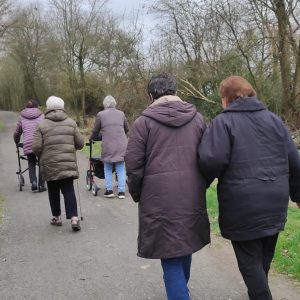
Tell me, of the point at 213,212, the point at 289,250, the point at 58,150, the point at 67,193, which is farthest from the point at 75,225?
the point at 289,250

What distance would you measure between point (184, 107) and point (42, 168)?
363cm

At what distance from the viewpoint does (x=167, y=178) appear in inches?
148

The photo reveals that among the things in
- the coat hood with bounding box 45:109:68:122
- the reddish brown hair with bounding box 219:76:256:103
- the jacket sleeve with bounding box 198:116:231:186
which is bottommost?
the jacket sleeve with bounding box 198:116:231:186

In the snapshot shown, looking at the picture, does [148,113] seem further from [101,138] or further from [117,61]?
[117,61]

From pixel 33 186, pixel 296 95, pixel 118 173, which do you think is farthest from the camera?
pixel 296 95

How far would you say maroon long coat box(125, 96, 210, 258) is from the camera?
3.76 metres

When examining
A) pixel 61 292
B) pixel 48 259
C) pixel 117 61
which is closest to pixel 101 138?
pixel 48 259

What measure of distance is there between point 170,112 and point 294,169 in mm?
1074

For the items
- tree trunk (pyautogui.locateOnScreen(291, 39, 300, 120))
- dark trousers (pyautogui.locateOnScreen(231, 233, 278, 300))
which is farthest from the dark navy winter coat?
tree trunk (pyautogui.locateOnScreen(291, 39, 300, 120))

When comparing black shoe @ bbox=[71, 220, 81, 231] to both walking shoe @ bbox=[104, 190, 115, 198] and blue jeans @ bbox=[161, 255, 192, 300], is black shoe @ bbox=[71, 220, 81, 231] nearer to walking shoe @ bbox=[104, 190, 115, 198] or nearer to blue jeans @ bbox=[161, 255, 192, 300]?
walking shoe @ bbox=[104, 190, 115, 198]

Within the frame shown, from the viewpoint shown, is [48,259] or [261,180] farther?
[48,259]

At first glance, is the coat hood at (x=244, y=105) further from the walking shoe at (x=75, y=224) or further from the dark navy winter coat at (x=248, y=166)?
the walking shoe at (x=75, y=224)

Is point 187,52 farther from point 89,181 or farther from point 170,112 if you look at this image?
point 170,112

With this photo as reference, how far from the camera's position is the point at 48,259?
5.86 m
